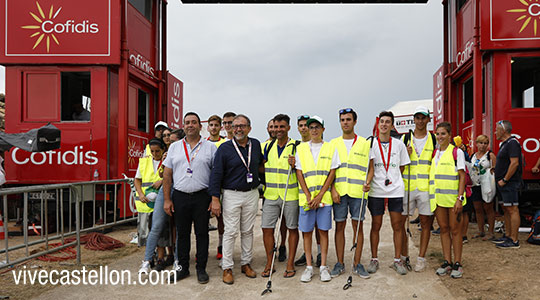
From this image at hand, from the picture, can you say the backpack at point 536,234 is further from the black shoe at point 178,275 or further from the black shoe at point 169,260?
the black shoe at point 169,260

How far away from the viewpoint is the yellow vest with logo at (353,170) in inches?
181

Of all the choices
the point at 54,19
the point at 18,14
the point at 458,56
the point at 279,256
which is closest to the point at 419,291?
the point at 279,256

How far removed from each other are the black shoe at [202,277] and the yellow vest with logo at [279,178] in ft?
3.68

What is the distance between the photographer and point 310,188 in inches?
181

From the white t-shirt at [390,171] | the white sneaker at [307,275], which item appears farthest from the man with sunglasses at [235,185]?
the white t-shirt at [390,171]

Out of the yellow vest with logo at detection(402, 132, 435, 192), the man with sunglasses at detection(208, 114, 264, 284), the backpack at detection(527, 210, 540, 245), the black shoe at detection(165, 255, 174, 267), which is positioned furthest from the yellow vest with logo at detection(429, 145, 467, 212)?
the black shoe at detection(165, 255, 174, 267)

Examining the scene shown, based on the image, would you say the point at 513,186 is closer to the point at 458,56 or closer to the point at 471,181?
the point at 471,181

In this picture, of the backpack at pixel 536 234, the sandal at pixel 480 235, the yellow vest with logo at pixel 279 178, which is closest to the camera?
the yellow vest with logo at pixel 279 178

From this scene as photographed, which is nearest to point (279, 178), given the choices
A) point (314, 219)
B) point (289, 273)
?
point (314, 219)

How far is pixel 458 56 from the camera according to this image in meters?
8.75

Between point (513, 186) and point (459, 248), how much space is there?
2.15 m

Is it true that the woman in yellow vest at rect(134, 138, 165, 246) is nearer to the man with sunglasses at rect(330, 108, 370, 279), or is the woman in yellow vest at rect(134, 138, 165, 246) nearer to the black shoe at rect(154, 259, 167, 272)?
the black shoe at rect(154, 259, 167, 272)

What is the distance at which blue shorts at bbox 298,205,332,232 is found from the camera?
458 cm

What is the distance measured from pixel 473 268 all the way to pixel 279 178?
2652 millimetres
